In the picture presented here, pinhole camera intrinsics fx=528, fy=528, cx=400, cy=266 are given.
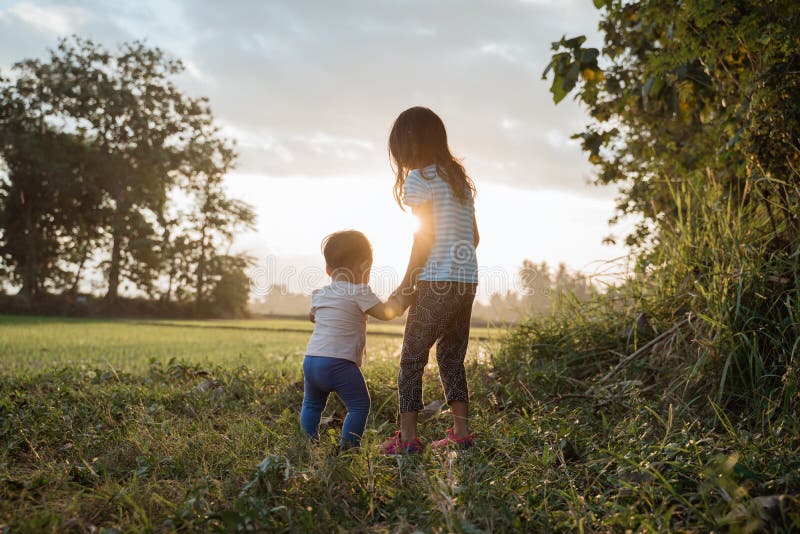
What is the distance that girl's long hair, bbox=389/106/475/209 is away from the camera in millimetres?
2973

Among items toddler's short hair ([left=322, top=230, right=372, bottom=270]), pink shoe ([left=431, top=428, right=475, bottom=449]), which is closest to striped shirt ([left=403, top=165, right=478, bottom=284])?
toddler's short hair ([left=322, top=230, right=372, bottom=270])

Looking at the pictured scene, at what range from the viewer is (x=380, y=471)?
224 cm

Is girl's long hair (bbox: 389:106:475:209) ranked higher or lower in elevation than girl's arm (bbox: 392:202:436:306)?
higher

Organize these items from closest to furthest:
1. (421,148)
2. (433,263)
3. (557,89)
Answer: (433,263), (421,148), (557,89)

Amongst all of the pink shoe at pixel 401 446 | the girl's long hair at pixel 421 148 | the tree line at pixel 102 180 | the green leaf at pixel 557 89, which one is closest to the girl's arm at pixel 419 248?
the girl's long hair at pixel 421 148

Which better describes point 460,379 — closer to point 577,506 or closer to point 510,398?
point 510,398

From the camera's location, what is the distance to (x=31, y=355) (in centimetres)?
663

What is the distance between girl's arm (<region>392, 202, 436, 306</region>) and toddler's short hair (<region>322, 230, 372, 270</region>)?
30 centimetres

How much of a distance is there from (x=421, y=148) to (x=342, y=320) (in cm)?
108

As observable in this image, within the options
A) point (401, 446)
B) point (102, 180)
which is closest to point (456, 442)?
point (401, 446)

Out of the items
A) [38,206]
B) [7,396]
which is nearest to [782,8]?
[7,396]

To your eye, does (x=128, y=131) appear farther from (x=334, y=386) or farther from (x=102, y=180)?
(x=334, y=386)

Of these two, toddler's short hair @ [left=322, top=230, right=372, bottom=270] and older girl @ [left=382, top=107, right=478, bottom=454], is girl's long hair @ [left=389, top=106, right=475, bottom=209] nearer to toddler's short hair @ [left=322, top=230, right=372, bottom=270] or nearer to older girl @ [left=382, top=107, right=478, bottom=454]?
older girl @ [left=382, top=107, right=478, bottom=454]

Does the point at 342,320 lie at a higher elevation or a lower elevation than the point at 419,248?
lower
